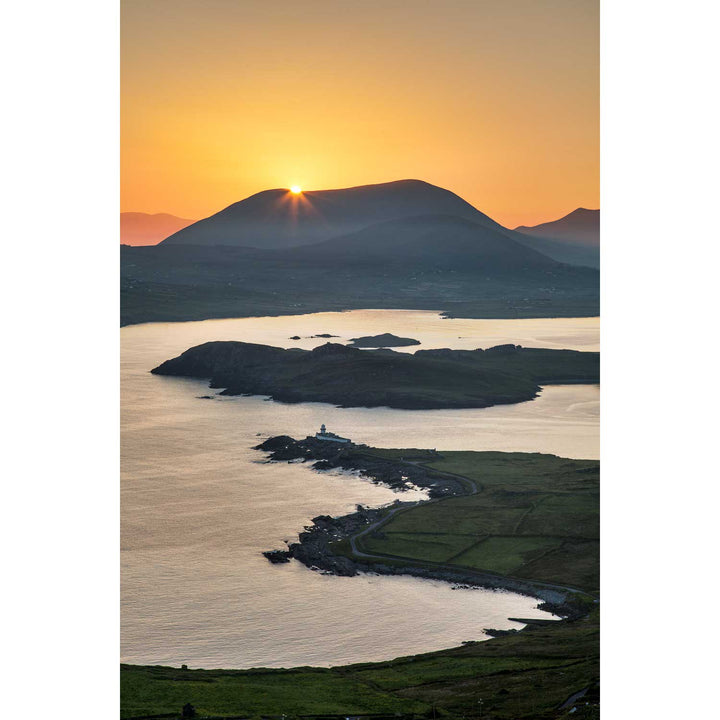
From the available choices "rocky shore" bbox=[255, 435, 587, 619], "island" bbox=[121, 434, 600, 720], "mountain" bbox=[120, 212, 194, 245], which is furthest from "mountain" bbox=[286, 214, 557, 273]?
"mountain" bbox=[120, 212, 194, 245]

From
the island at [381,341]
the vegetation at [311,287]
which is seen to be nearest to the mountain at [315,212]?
the vegetation at [311,287]

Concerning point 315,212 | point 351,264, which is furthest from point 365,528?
point 351,264

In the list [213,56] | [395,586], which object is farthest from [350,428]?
[213,56]

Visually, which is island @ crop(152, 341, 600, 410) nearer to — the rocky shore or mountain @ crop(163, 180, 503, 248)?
the rocky shore
